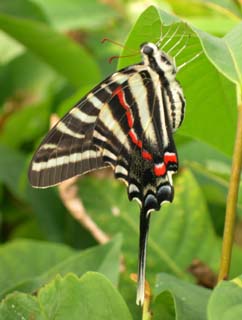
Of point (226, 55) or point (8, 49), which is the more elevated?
point (226, 55)

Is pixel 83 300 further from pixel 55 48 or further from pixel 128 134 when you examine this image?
pixel 55 48

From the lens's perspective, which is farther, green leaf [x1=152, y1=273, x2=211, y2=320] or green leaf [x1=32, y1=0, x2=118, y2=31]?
green leaf [x1=32, y1=0, x2=118, y2=31]

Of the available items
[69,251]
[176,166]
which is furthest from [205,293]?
[69,251]

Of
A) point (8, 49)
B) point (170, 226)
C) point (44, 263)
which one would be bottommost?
point (170, 226)

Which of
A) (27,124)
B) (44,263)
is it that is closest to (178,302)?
(44,263)

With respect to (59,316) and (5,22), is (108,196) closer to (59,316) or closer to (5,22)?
(5,22)

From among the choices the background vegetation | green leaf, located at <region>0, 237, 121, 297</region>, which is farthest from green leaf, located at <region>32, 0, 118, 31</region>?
green leaf, located at <region>0, 237, 121, 297</region>

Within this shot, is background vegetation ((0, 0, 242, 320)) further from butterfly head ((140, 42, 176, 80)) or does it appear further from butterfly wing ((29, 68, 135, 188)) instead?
butterfly wing ((29, 68, 135, 188))
